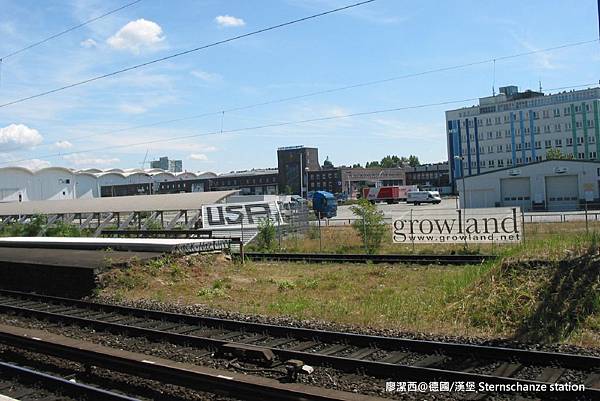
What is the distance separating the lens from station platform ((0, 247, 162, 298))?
680 inches

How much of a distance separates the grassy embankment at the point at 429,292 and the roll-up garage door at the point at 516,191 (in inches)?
1661

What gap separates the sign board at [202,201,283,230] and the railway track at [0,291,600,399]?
1975cm

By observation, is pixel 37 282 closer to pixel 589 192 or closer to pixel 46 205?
pixel 46 205

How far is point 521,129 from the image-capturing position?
107m

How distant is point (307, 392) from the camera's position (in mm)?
6973

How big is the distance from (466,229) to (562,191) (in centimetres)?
3749

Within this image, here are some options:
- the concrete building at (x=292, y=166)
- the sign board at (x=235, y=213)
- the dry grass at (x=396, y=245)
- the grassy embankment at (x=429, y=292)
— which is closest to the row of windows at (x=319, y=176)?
the concrete building at (x=292, y=166)

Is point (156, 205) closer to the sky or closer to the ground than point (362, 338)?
closer to the sky

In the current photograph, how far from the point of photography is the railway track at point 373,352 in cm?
776

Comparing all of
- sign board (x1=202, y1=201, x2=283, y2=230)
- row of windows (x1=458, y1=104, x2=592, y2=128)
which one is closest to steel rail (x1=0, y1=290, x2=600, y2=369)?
sign board (x1=202, y1=201, x2=283, y2=230)

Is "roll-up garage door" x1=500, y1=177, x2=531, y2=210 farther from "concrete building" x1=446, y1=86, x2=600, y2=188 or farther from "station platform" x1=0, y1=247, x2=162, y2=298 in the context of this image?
"station platform" x1=0, y1=247, x2=162, y2=298

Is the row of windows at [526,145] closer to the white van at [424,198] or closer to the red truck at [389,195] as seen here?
the red truck at [389,195]

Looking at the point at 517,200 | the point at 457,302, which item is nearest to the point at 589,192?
the point at 517,200

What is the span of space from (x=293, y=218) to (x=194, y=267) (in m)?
16.0
